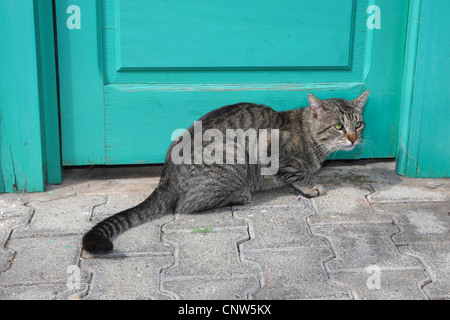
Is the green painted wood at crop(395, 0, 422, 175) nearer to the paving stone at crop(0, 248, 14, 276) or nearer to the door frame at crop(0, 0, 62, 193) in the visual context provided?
the door frame at crop(0, 0, 62, 193)

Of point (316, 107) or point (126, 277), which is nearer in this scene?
point (126, 277)

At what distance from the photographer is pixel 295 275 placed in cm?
235

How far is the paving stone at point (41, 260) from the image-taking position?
2307 mm

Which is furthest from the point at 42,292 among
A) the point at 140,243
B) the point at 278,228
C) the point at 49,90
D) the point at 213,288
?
the point at 49,90

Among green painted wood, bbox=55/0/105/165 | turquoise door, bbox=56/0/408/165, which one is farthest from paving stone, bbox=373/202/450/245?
green painted wood, bbox=55/0/105/165

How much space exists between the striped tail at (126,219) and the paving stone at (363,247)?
847 mm

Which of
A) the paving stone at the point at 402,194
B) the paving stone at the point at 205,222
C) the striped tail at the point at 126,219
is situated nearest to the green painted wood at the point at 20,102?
the striped tail at the point at 126,219

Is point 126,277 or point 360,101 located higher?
point 360,101

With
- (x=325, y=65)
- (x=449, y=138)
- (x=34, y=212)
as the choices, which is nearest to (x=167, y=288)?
(x=34, y=212)

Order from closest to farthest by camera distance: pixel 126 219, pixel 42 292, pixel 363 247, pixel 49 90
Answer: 1. pixel 42 292
2. pixel 363 247
3. pixel 126 219
4. pixel 49 90

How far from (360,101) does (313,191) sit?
68 centimetres

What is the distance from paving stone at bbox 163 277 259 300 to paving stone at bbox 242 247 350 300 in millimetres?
55

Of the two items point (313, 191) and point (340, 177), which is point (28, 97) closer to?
point (313, 191)

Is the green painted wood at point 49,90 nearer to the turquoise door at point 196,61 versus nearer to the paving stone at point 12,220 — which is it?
the turquoise door at point 196,61
